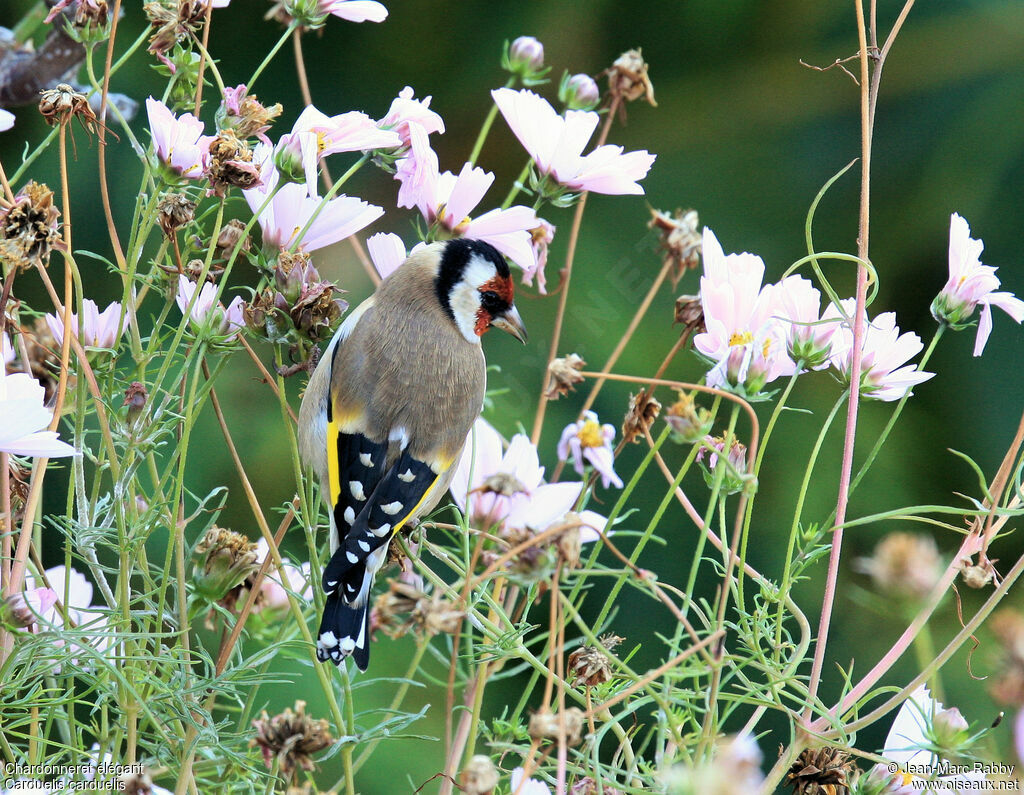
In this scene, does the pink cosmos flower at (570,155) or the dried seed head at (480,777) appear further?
the pink cosmos flower at (570,155)

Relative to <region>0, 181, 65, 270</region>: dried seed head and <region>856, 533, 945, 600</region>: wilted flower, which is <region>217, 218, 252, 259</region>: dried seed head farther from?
<region>856, 533, 945, 600</region>: wilted flower

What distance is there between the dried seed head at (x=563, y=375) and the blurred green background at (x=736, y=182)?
719 millimetres

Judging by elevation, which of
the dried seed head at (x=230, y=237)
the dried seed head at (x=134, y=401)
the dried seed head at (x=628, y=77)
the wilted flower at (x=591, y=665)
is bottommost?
the wilted flower at (x=591, y=665)

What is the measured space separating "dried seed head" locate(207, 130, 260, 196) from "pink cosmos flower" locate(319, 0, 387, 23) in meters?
0.11

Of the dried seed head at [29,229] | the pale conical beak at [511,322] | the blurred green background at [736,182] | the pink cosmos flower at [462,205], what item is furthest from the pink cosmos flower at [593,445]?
the blurred green background at [736,182]

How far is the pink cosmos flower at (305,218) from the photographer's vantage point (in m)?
0.48

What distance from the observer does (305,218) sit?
48cm

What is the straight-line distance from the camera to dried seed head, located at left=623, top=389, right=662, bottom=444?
457 mm

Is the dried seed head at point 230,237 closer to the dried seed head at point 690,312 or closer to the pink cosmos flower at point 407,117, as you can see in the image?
the pink cosmos flower at point 407,117

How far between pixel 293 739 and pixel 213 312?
7.3 inches

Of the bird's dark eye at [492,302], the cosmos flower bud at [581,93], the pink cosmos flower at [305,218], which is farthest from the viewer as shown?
the bird's dark eye at [492,302]

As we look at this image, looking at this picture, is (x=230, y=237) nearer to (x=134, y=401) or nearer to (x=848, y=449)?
(x=134, y=401)

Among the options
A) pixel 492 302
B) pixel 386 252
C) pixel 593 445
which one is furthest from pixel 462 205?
pixel 492 302

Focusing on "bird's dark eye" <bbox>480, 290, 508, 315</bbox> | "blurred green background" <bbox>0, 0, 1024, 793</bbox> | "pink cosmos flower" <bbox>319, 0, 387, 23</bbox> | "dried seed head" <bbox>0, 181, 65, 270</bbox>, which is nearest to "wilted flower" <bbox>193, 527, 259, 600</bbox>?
"dried seed head" <bbox>0, 181, 65, 270</bbox>
